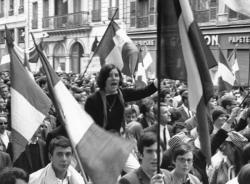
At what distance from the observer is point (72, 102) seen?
3961mm

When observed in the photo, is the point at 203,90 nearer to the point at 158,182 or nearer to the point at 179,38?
the point at 179,38

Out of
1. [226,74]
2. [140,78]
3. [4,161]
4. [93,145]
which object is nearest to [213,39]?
[226,74]

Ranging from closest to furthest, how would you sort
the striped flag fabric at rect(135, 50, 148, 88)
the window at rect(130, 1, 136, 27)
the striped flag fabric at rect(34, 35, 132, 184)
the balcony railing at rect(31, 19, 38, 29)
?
the striped flag fabric at rect(34, 35, 132, 184)
the striped flag fabric at rect(135, 50, 148, 88)
the window at rect(130, 1, 136, 27)
the balcony railing at rect(31, 19, 38, 29)

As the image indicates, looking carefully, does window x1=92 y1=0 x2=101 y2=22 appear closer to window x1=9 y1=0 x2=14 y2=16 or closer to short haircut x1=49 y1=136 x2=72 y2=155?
window x1=9 y1=0 x2=14 y2=16

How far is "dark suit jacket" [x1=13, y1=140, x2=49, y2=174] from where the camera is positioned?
19.4 feet

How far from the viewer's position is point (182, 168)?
14.7ft

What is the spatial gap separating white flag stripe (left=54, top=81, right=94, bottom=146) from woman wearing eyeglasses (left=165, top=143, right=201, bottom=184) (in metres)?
0.90

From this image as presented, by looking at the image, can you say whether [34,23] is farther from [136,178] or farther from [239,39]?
[136,178]

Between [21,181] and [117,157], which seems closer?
[117,157]

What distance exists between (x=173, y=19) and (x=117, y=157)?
987mm

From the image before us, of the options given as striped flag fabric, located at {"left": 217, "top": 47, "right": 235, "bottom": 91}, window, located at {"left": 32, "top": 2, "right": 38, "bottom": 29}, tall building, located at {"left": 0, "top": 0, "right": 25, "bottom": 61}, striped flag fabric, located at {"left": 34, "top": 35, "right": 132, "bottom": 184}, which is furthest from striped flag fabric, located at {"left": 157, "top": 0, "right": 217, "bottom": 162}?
tall building, located at {"left": 0, "top": 0, "right": 25, "bottom": 61}

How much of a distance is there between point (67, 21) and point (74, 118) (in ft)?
115

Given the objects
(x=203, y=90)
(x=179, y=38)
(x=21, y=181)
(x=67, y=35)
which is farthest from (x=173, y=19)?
(x=67, y=35)

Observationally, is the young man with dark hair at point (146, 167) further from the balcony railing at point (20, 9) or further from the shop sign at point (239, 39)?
the balcony railing at point (20, 9)
